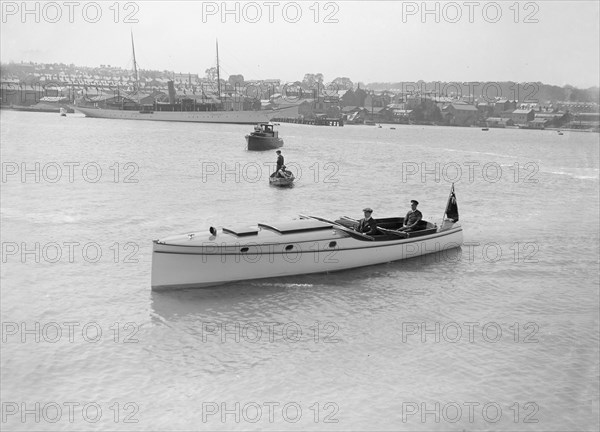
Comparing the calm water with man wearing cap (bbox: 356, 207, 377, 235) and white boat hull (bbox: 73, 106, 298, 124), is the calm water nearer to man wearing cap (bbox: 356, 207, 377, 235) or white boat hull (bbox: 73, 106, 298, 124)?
man wearing cap (bbox: 356, 207, 377, 235)

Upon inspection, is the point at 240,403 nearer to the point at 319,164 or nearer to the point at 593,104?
the point at 593,104

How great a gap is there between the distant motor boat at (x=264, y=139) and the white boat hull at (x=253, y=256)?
3432 cm

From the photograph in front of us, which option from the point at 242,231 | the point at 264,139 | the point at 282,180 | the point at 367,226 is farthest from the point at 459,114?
the point at 242,231

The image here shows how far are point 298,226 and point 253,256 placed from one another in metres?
1.18

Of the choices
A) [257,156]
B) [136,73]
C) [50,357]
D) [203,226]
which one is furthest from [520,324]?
[136,73]

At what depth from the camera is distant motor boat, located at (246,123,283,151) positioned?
47.6 metres

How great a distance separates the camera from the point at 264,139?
158ft

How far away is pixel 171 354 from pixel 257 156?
3761cm

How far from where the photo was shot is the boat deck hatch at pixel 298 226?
12.8 meters

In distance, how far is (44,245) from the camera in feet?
49.9

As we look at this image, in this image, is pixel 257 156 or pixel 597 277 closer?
pixel 597 277

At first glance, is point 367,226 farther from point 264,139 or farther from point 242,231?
point 264,139

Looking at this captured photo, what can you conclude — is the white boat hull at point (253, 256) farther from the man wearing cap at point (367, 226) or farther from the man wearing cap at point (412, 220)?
the man wearing cap at point (412, 220)

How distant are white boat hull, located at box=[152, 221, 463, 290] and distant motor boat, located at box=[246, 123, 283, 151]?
3432cm
